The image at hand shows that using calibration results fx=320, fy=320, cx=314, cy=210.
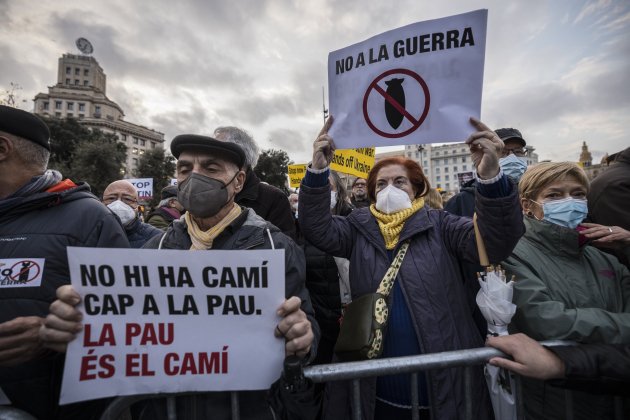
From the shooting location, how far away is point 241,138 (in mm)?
2656

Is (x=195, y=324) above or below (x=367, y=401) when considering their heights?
above

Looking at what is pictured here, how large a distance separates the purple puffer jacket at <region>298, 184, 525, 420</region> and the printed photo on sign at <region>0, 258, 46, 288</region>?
1.36 meters

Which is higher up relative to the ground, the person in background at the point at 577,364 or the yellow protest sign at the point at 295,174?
the yellow protest sign at the point at 295,174

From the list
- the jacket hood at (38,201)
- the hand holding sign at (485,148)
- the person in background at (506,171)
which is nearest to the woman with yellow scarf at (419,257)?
the hand holding sign at (485,148)

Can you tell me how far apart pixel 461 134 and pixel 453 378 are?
4.06 ft

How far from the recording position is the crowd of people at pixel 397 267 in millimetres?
1445

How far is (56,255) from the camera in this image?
5.37 feet

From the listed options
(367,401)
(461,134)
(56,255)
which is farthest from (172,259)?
(461,134)

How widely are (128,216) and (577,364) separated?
13.2 feet

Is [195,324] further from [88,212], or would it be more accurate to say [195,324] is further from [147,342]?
[88,212]

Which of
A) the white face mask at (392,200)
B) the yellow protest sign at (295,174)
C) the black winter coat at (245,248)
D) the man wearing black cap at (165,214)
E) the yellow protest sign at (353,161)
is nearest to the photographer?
the black winter coat at (245,248)

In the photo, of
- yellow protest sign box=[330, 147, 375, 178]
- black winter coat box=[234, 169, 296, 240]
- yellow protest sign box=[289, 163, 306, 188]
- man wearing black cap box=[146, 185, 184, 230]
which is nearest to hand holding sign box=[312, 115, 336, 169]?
black winter coat box=[234, 169, 296, 240]

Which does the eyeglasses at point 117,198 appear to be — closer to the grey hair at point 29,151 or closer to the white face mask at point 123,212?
the white face mask at point 123,212

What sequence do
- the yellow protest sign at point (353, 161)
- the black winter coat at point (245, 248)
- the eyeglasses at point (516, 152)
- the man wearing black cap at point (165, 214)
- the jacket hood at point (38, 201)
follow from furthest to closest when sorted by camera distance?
the yellow protest sign at point (353, 161) < the man wearing black cap at point (165, 214) < the eyeglasses at point (516, 152) < the jacket hood at point (38, 201) < the black winter coat at point (245, 248)
